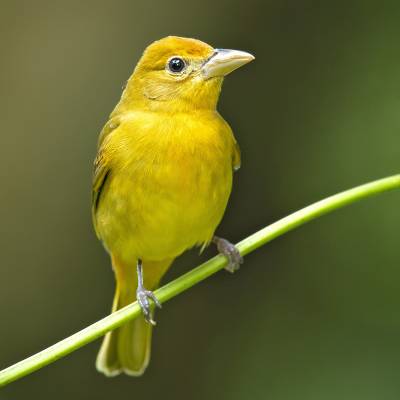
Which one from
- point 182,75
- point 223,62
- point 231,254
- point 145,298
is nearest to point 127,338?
point 145,298

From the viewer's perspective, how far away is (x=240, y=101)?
543 cm

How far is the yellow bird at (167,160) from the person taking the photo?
3227 mm

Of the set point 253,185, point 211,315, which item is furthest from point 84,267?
point 253,185

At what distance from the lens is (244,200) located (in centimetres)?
529

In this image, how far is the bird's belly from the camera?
10.5 feet

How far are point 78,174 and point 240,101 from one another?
123cm

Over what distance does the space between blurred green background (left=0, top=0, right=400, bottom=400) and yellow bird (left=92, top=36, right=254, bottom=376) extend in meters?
1.26

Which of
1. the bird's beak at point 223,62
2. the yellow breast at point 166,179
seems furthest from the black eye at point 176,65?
the yellow breast at point 166,179

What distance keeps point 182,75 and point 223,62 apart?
0.78 feet

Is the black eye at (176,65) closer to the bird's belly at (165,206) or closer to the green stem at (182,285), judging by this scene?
the bird's belly at (165,206)

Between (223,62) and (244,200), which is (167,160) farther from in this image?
(244,200)

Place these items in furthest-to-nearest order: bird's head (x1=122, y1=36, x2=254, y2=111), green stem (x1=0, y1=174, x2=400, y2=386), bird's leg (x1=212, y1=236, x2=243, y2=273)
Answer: bird's leg (x1=212, y1=236, x2=243, y2=273), bird's head (x1=122, y1=36, x2=254, y2=111), green stem (x1=0, y1=174, x2=400, y2=386)

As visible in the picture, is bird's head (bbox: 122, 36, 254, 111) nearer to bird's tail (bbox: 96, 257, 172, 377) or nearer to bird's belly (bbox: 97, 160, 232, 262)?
bird's belly (bbox: 97, 160, 232, 262)

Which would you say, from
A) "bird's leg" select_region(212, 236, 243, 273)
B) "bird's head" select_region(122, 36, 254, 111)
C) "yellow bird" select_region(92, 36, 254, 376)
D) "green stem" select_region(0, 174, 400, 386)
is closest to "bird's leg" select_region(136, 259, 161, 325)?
"yellow bird" select_region(92, 36, 254, 376)
